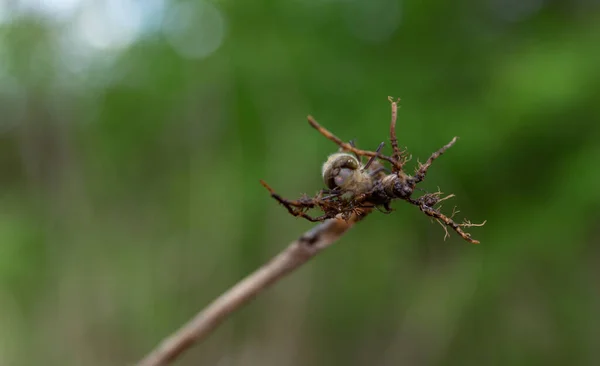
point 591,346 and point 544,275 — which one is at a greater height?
point 544,275

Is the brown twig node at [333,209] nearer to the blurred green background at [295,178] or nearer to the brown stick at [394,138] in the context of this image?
the brown stick at [394,138]

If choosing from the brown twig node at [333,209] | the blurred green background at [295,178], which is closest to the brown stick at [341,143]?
the brown twig node at [333,209]

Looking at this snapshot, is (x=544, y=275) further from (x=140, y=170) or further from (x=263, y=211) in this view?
(x=140, y=170)

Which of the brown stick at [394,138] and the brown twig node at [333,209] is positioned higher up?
the brown stick at [394,138]

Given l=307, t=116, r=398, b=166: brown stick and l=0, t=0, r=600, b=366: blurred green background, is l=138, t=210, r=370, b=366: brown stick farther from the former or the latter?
l=0, t=0, r=600, b=366: blurred green background

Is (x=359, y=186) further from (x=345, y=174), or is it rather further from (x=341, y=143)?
(x=341, y=143)

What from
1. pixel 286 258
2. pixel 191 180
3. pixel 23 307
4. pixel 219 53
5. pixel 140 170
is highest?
pixel 286 258

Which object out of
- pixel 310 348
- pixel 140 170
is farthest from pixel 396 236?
pixel 140 170
